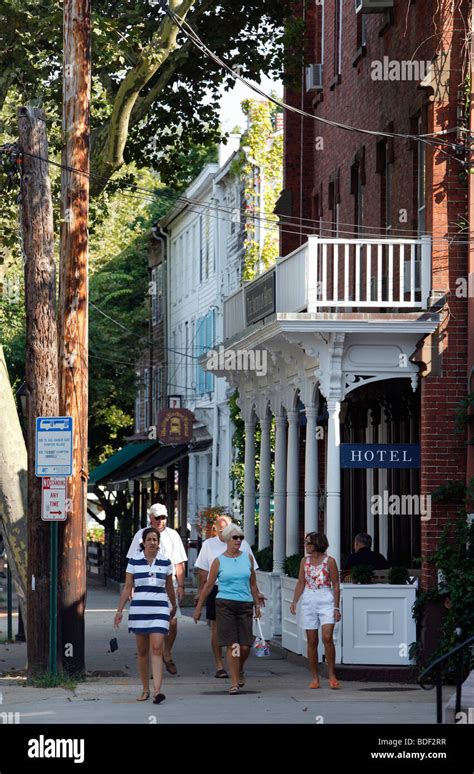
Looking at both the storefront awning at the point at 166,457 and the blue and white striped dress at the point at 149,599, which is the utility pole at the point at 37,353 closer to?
the blue and white striped dress at the point at 149,599

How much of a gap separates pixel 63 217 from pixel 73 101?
135 cm

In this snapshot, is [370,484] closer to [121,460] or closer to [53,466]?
[53,466]

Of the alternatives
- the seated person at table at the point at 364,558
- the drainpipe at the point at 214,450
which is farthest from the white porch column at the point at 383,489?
the drainpipe at the point at 214,450

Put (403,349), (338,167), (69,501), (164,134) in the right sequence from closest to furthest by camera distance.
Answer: (69,501)
(403,349)
(338,167)
(164,134)

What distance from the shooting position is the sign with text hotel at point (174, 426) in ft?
120

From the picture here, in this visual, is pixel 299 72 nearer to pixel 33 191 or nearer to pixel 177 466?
pixel 33 191

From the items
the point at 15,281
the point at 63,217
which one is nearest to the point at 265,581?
the point at 63,217

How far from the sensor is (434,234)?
18.2 m

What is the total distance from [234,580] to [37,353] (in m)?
3.43

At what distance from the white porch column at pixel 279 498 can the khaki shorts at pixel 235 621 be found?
5.73m

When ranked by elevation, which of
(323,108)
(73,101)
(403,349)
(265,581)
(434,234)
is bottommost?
(265,581)

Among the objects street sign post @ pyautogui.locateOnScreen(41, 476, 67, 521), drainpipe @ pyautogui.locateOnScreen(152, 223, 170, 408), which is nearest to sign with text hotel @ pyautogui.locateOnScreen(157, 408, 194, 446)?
drainpipe @ pyautogui.locateOnScreen(152, 223, 170, 408)

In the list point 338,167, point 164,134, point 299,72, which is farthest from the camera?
point 164,134

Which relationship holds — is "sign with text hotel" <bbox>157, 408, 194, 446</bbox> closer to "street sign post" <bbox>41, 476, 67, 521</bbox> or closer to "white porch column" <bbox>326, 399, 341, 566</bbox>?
"white porch column" <bbox>326, 399, 341, 566</bbox>
